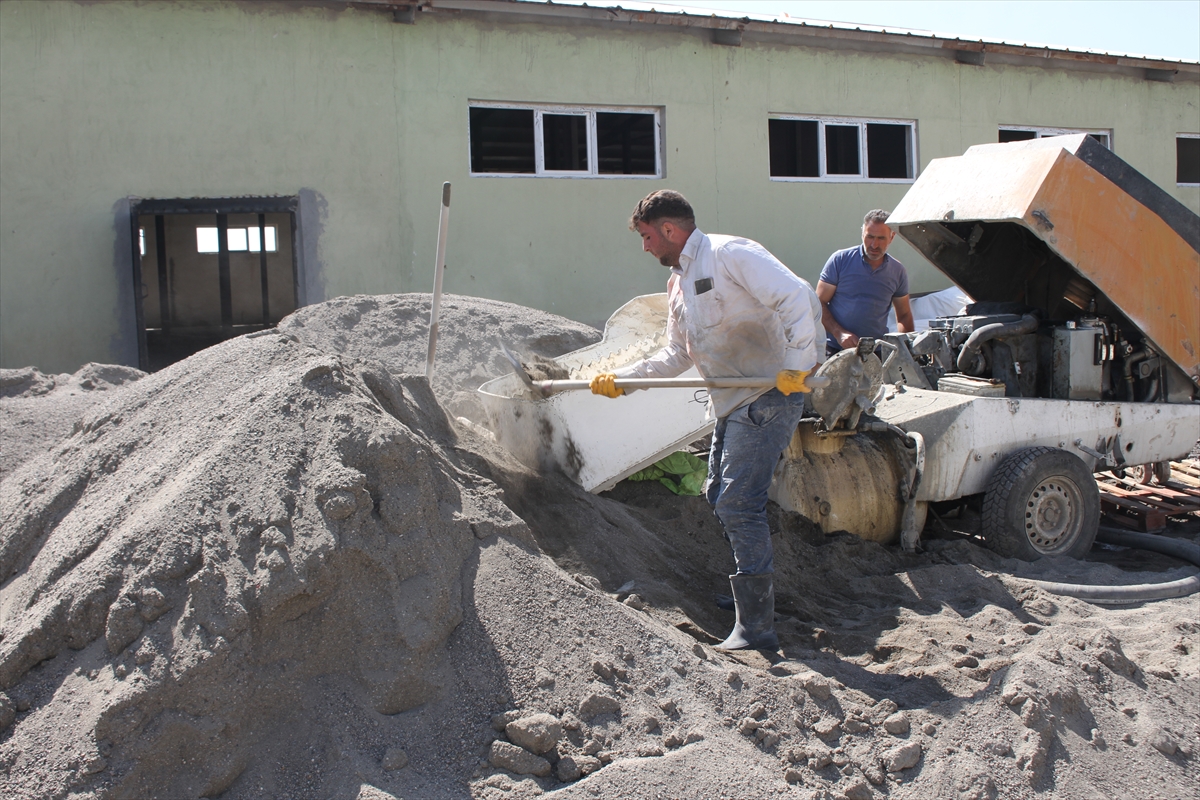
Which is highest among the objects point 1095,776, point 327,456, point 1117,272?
point 1117,272

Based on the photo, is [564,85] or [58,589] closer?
[58,589]

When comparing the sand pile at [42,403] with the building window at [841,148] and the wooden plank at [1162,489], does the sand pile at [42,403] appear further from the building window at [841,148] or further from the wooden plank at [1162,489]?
the building window at [841,148]

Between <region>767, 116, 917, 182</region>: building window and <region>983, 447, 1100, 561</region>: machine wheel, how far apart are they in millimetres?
5942

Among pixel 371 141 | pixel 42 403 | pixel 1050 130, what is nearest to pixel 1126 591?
pixel 42 403

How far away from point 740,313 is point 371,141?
A: 237 inches

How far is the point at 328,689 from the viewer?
→ 2.88 meters

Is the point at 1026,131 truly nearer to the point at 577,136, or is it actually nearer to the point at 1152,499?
the point at 577,136

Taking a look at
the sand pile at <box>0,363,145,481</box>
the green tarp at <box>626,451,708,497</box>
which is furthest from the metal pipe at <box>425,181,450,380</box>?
the sand pile at <box>0,363,145,481</box>

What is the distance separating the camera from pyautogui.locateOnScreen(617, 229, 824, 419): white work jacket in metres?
3.56

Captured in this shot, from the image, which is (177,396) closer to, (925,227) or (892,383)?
(892,383)

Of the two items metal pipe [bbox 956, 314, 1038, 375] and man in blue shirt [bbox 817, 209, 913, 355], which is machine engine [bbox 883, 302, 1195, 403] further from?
man in blue shirt [bbox 817, 209, 913, 355]

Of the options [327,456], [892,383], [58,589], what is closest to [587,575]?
[327,456]

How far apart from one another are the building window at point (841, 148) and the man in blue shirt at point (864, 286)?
4719mm

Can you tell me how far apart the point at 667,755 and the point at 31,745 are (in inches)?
71.2
